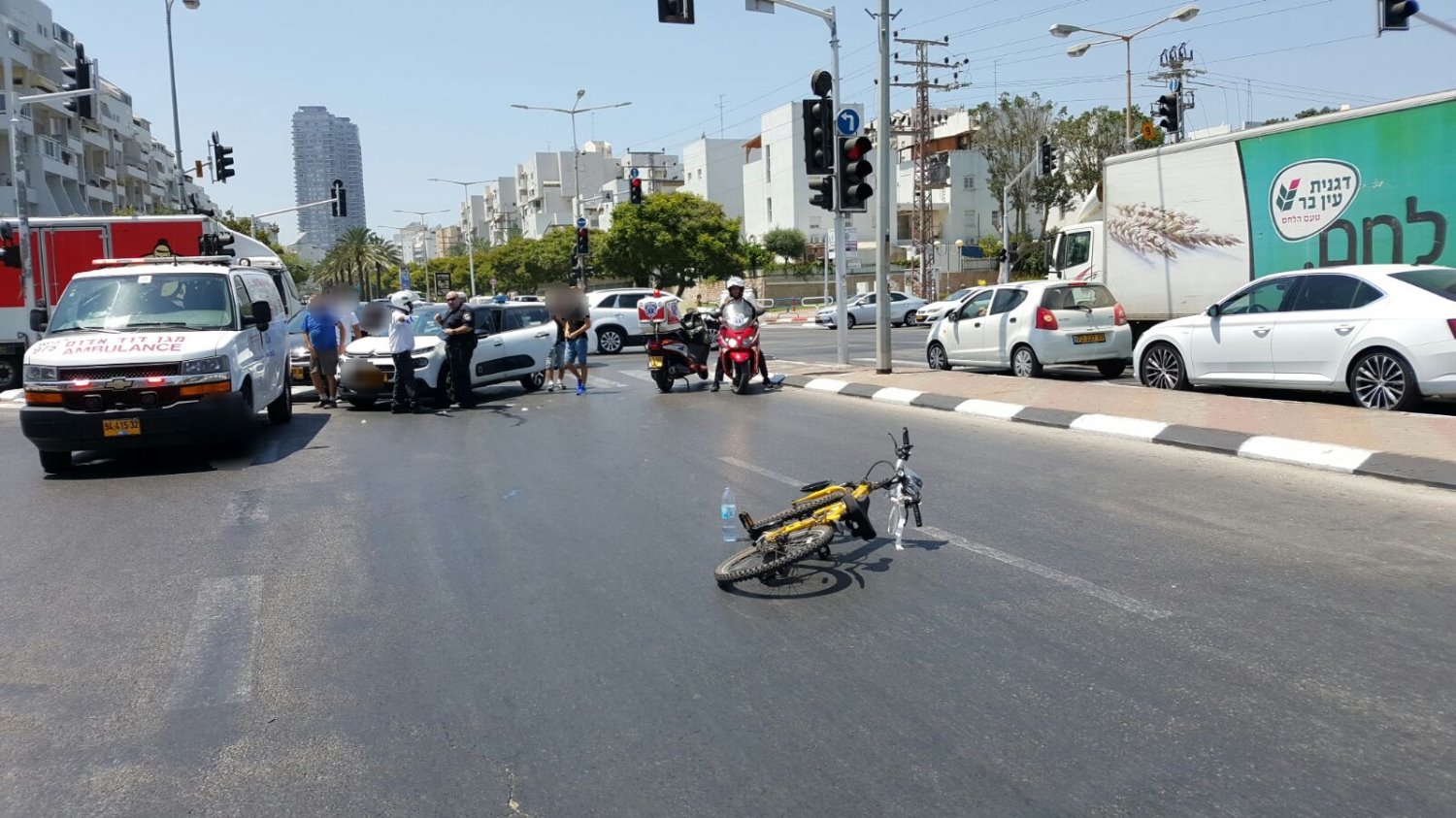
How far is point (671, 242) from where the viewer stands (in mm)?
66312

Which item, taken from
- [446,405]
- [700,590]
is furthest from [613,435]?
[700,590]

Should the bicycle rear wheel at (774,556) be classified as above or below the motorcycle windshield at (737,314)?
below

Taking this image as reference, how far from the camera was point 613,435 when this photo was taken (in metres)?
12.4

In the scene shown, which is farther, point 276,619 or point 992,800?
point 276,619

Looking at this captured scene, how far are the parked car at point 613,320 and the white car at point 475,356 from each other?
8.68 m

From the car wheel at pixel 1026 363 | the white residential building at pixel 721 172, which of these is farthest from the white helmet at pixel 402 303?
the white residential building at pixel 721 172

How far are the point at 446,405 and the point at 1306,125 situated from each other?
12807 mm

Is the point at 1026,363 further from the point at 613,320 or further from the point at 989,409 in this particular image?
the point at 613,320

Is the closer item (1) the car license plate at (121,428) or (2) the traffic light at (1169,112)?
(1) the car license plate at (121,428)

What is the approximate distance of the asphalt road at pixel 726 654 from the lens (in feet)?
11.9

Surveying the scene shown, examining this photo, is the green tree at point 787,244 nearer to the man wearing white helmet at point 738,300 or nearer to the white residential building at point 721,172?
the white residential building at point 721,172

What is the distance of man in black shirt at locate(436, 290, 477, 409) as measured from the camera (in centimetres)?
1602

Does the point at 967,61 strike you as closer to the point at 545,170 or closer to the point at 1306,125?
the point at 1306,125

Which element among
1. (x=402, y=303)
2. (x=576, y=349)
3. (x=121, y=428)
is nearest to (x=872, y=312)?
(x=402, y=303)
